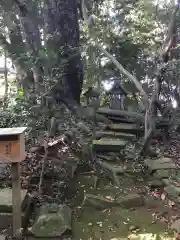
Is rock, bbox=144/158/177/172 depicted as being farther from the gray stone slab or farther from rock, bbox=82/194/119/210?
the gray stone slab

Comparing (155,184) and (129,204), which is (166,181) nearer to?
(155,184)

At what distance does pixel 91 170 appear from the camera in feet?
16.9

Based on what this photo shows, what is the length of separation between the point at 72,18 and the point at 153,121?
134 inches

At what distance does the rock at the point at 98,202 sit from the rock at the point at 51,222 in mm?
395

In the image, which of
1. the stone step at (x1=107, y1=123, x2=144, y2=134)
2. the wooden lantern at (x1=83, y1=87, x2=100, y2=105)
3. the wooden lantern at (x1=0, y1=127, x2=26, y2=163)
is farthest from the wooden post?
the wooden lantern at (x1=83, y1=87, x2=100, y2=105)

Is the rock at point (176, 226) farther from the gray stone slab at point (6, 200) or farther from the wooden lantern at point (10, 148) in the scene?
the wooden lantern at point (10, 148)

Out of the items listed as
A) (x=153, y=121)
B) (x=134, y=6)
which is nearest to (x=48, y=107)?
(x=153, y=121)

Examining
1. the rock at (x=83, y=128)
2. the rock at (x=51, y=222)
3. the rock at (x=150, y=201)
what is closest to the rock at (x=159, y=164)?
the rock at (x=150, y=201)

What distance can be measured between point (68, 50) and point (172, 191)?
3.67 m

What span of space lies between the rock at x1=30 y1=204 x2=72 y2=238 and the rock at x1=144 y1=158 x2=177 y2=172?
6.33 feet

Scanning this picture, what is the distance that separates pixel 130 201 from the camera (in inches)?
171

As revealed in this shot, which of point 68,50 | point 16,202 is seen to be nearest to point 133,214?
point 16,202

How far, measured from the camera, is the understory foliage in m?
5.57

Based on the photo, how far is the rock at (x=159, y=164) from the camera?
5273 mm
